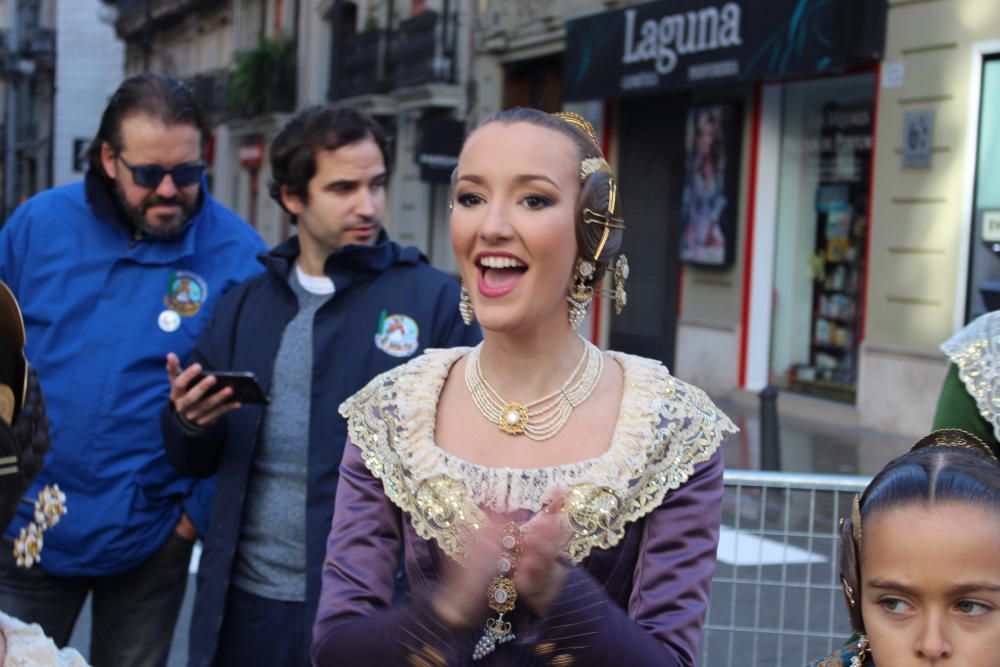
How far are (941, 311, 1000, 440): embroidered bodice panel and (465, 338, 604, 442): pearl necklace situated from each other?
0.73 meters

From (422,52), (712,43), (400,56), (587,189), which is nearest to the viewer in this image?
(587,189)

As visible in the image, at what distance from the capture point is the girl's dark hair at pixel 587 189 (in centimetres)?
227

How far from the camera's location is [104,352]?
3.79m

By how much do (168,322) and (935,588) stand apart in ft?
8.29

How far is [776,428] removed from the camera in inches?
354

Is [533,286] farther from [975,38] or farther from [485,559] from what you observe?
[975,38]

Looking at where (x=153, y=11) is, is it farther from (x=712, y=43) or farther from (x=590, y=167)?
(x=590, y=167)

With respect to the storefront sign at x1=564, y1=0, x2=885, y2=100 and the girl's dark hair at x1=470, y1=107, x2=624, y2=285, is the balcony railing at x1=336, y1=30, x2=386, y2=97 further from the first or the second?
the girl's dark hair at x1=470, y1=107, x2=624, y2=285

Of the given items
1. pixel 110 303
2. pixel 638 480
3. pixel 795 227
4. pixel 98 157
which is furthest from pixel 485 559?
pixel 795 227

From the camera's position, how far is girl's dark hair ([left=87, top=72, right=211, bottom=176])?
156 inches

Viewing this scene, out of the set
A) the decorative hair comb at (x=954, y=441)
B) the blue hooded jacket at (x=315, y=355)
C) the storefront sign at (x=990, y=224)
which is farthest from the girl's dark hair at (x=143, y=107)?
the storefront sign at (x=990, y=224)

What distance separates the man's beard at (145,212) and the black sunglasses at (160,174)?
4 cm

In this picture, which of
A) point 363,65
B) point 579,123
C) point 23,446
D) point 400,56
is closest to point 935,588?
point 579,123

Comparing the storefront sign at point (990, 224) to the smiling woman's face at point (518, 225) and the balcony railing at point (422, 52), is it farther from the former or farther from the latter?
the balcony railing at point (422, 52)
